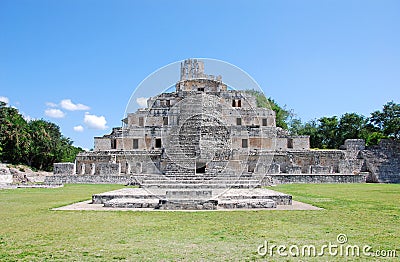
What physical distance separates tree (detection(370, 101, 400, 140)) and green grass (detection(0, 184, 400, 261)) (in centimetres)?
3028

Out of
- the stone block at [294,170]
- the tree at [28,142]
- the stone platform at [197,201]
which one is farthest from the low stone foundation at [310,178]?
the tree at [28,142]

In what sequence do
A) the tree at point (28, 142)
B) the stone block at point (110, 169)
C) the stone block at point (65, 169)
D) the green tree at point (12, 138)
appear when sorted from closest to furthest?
1. the stone block at point (110, 169)
2. the stone block at point (65, 169)
3. the green tree at point (12, 138)
4. the tree at point (28, 142)

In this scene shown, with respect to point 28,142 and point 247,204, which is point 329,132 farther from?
point 247,204

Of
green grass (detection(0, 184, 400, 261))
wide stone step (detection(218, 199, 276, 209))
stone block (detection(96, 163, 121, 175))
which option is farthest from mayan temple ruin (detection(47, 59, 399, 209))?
green grass (detection(0, 184, 400, 261))

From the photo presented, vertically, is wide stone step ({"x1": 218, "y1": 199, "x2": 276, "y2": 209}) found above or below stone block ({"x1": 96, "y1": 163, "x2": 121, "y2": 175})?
below

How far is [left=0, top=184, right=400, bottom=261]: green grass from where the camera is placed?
513cm

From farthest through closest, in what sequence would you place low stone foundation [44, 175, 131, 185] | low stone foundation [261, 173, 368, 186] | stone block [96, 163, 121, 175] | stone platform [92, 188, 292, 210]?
stone block [96, 163, 121, 175] < low stone foundation [44, 175, 131, 185] < low stone foundation [261, 173, 368, 186] < stone platform [92, 188, 292, 210]

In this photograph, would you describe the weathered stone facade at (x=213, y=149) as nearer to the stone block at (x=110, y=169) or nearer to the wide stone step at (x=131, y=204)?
the stone block at (x=110, y=169)

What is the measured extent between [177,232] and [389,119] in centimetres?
3728

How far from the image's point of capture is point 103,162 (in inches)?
1102

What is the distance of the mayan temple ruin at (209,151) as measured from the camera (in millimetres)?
21891

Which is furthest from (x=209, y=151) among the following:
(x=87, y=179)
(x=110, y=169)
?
(x=87, y=179)

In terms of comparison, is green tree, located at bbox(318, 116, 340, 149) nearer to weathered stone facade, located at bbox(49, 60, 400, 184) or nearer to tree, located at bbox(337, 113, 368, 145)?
tree, located at bbox(337, 113, 368, 145)

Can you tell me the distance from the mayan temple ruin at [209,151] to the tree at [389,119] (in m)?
6.30
